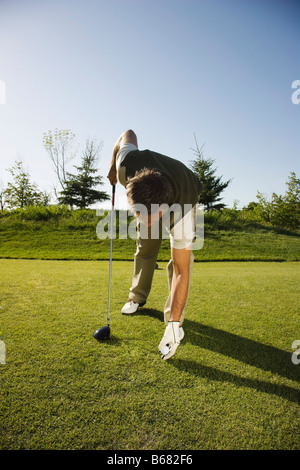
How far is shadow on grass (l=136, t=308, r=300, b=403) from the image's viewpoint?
206 cm

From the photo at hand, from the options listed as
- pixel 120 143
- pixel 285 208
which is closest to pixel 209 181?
pixel 285 208

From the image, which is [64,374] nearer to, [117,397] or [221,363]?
[117,397]

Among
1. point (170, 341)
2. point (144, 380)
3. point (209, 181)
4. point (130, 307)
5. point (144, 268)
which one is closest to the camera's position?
point (144, 380)

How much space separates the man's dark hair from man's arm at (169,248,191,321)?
2.39 feet

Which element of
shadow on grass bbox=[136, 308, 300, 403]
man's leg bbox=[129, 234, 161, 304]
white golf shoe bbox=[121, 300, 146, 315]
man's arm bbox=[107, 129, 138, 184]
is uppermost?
man's arm bbox=[107, 129, 138, 184]

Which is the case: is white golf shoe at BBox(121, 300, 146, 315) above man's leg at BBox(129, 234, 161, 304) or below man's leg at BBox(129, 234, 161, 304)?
below

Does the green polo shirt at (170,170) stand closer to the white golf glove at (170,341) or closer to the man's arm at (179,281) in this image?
the man's arm at (179,281)

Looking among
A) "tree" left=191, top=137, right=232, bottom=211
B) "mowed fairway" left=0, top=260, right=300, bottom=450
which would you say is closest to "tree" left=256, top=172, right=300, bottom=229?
"tree" left=191, top=137, right=232, bottom=211

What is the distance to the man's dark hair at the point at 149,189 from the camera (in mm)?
2395

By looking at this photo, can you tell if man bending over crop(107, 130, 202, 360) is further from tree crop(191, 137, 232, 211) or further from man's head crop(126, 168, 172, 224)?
tree crop(191, 137, 232, 211)

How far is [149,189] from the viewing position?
7.84 ft

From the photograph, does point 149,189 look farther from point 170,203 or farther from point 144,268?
point 144,268

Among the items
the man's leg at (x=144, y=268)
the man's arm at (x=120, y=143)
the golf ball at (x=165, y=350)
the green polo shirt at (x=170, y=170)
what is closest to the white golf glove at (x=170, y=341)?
the golf ball at (x=165, y=350)

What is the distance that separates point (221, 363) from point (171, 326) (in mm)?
572
